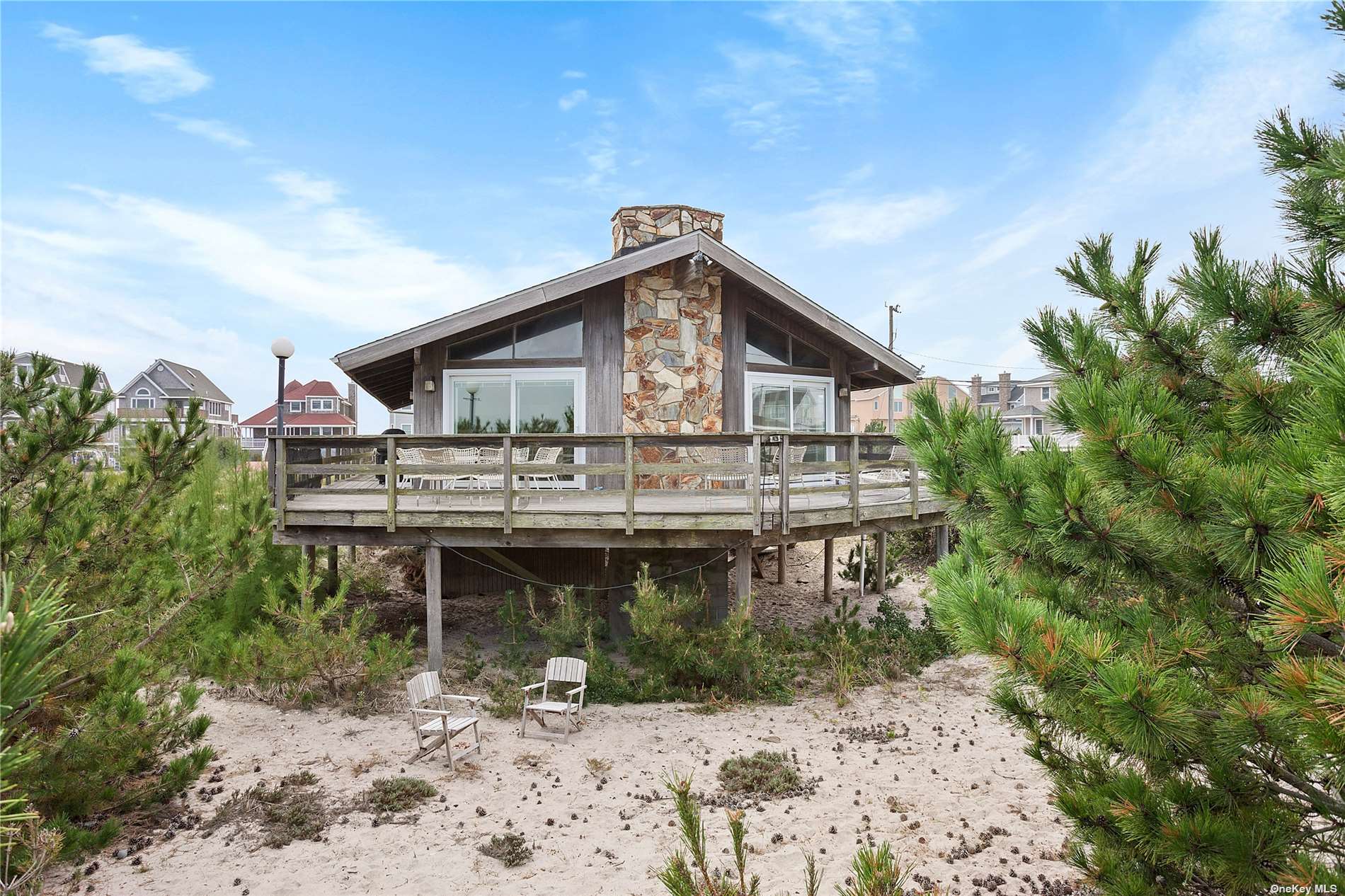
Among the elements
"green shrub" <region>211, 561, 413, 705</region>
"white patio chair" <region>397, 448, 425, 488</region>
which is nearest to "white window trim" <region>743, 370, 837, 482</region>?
"white patio chair" <region>397, 448, 425, 488</region>

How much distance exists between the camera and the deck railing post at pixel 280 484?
8312 millimetres

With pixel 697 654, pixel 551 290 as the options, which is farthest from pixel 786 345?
pixel 697 654

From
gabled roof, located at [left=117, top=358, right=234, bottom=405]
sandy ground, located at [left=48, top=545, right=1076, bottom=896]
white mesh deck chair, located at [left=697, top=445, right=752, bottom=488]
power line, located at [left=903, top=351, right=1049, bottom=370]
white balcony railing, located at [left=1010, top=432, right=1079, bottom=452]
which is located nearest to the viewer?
white balcony railing, located at [left=1010, top=432, right=1079, bottom=452]

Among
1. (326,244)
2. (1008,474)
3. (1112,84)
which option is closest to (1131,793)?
(1008,474)

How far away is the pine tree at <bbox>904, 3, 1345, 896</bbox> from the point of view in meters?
2.08

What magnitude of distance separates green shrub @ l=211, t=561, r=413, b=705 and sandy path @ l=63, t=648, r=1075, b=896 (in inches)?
13.7

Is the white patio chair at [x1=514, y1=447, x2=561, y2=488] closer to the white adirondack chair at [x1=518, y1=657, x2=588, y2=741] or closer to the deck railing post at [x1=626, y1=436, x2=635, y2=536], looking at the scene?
the deck railing post at [x1=626, y1=436, x2=635, y2=536]

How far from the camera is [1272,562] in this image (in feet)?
7.11

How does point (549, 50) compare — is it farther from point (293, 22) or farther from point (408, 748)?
point (408, 748)

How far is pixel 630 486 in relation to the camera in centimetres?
776

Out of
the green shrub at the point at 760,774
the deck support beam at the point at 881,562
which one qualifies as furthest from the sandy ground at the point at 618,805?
the deck support beam at the point at 881,562

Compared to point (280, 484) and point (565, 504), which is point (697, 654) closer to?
point (565, 504)

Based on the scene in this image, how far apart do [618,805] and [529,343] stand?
6.85 metres

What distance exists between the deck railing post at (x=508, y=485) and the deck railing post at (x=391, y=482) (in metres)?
1.24
